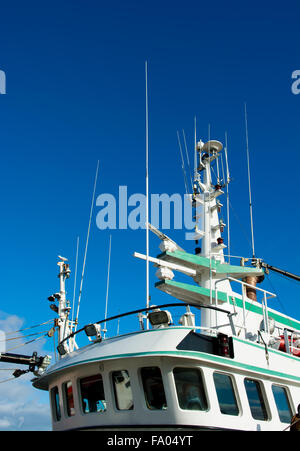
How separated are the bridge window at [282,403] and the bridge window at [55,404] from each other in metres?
6.12

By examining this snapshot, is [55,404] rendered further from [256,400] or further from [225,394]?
[256,400]

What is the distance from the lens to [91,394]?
1195 centimetres

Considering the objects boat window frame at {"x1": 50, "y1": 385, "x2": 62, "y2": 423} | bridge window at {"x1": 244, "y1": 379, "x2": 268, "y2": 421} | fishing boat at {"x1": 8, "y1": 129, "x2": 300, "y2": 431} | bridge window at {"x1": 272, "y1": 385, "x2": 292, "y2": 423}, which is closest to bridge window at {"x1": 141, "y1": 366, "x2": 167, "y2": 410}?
fishing boat at {"x1": 8, "y1": 129, "x2": 300, "y2": 431}

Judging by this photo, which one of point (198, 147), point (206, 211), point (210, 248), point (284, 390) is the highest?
point (198, 147)

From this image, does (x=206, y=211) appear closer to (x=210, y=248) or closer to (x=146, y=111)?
(x=210, y=248)

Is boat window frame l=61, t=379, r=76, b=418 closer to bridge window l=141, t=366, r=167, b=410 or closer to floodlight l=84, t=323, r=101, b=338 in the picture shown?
floodlight l=84, t=323, r=101, b=338

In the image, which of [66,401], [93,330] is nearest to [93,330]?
[93,330]

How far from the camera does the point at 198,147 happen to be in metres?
24.8

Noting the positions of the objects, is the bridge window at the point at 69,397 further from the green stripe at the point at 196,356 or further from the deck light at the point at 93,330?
the deck light at the point at 93,330

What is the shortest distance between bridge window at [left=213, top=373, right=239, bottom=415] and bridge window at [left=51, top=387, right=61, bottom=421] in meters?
4.90

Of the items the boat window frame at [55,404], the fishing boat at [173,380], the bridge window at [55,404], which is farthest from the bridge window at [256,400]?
the bridge window at [55,404]

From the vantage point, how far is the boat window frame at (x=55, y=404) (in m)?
12.9
